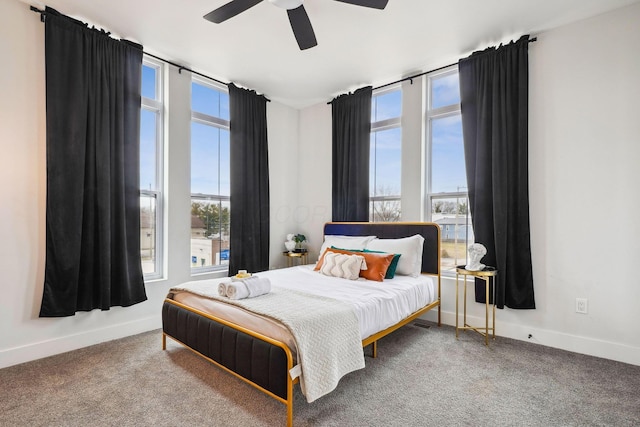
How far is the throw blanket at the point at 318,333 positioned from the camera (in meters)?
1.87

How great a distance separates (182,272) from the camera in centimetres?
380

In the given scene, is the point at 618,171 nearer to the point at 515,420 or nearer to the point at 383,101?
the point at 515,420

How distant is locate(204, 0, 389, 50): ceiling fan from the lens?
2342 mm

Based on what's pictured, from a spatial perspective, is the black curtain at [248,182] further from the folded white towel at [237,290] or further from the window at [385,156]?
the folded white towel at [237,290]

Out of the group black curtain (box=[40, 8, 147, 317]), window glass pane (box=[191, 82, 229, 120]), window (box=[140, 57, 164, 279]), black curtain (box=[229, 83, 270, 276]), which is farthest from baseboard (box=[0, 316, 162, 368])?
window glass pane (box=[191, 82, 229, 120])

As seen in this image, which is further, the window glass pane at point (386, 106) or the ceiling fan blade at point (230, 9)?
the window glass pane at point (386, 106)

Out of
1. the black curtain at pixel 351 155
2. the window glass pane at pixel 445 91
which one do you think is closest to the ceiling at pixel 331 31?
the window glass pane at pixel 445 91

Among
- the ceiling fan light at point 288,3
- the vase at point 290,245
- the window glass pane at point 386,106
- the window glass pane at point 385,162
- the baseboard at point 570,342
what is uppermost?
the ceiling fan light at point 288,3

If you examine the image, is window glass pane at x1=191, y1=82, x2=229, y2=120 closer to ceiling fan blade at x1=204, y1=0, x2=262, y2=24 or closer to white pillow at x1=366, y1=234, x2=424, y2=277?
ceiling fan blade at x1=204, y1=0, x2=262, y2=24

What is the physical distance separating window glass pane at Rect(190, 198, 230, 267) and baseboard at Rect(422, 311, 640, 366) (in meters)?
3.07

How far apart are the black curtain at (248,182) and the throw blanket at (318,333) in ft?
5.92

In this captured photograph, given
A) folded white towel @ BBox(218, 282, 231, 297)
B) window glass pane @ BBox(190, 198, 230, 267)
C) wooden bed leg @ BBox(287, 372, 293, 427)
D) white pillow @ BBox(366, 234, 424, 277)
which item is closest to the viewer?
wooden bed leg @ BBox(287, 372, 293, 427)

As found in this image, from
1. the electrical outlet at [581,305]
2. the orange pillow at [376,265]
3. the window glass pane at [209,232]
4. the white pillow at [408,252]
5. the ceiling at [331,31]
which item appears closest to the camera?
the ceiling at [331,31]

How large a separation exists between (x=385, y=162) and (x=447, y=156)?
80 centimetres
